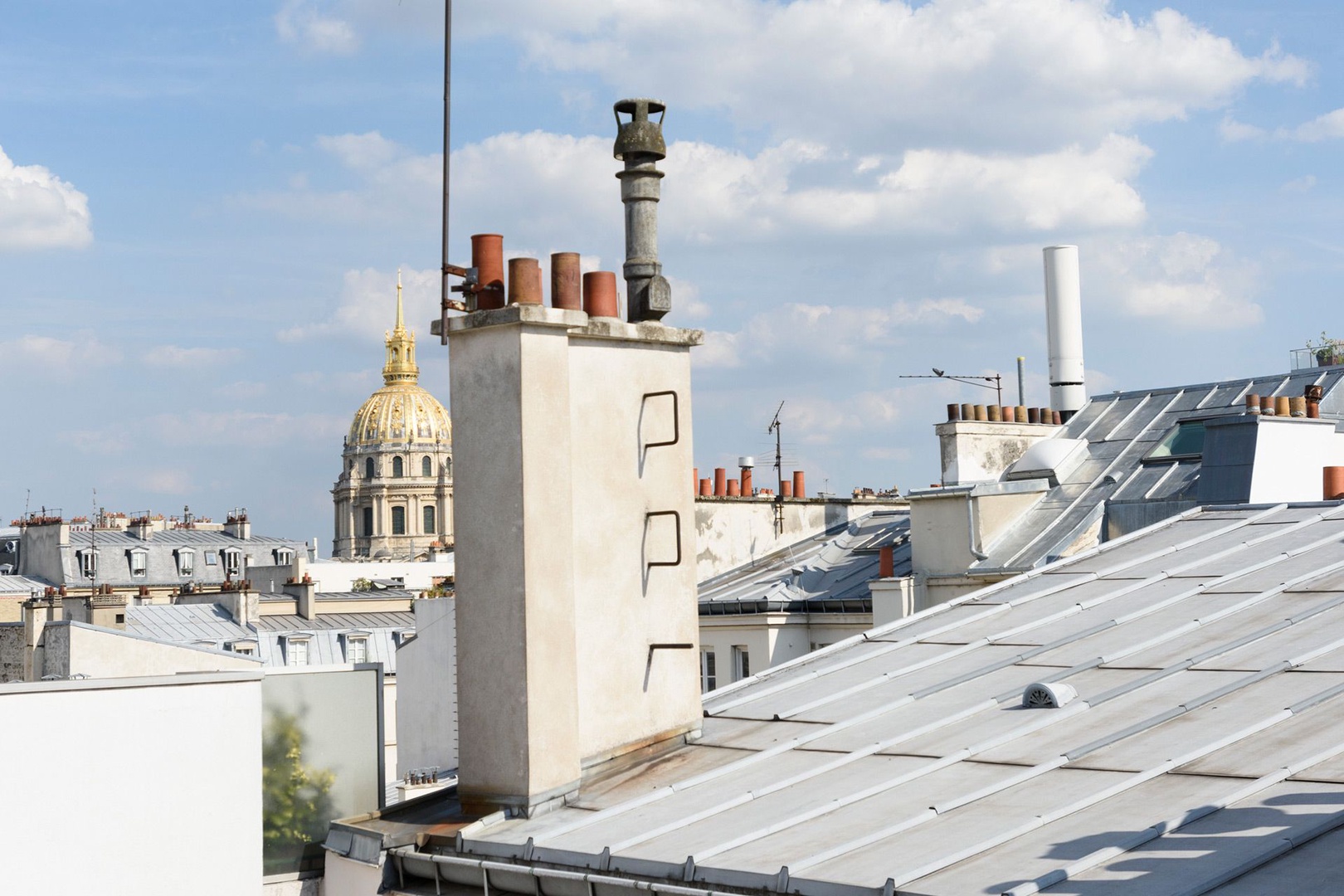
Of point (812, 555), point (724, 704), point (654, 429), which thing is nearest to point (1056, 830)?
point (654, 429)

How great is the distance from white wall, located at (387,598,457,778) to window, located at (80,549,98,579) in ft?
250

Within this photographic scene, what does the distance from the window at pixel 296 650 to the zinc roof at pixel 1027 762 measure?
141ft

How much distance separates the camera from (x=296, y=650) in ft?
179

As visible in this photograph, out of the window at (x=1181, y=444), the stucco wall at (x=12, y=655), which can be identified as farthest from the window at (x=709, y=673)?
the stucco wall at (x=12, y=655)

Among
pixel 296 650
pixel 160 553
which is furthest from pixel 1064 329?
pixel 160 553

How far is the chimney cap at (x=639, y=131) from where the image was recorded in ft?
35.3

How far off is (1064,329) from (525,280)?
24.8 metres

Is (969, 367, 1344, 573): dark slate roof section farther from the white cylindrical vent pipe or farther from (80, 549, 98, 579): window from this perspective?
(80, 549, 98, 579): window

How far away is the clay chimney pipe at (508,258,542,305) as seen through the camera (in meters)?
9.91

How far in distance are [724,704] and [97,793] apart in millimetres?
4487

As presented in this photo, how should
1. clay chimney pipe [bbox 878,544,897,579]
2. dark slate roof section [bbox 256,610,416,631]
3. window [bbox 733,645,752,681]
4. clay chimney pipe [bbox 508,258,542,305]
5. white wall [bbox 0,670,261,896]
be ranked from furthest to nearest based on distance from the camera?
dark slate roof section [bbox 256,610,416,631]
window [bbox 733,645,752,681]
clay chimney pipe [bbox 878,544,897,579]
clay chimney pipe [bbox 508,258,542,305]
white wall [bbox 0,670,261,896]

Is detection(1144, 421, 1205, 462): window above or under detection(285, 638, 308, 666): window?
above

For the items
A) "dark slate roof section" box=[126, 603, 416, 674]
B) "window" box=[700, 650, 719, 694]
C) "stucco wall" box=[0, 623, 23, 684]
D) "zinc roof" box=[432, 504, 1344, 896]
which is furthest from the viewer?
Result: "dark slate roof section" box=[126, 603, 416, 674]

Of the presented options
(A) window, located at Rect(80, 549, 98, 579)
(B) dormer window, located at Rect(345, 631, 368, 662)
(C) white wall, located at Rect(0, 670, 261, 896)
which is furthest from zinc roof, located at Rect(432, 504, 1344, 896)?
(A) window, located at Rect(80, 549, 98, 579)
